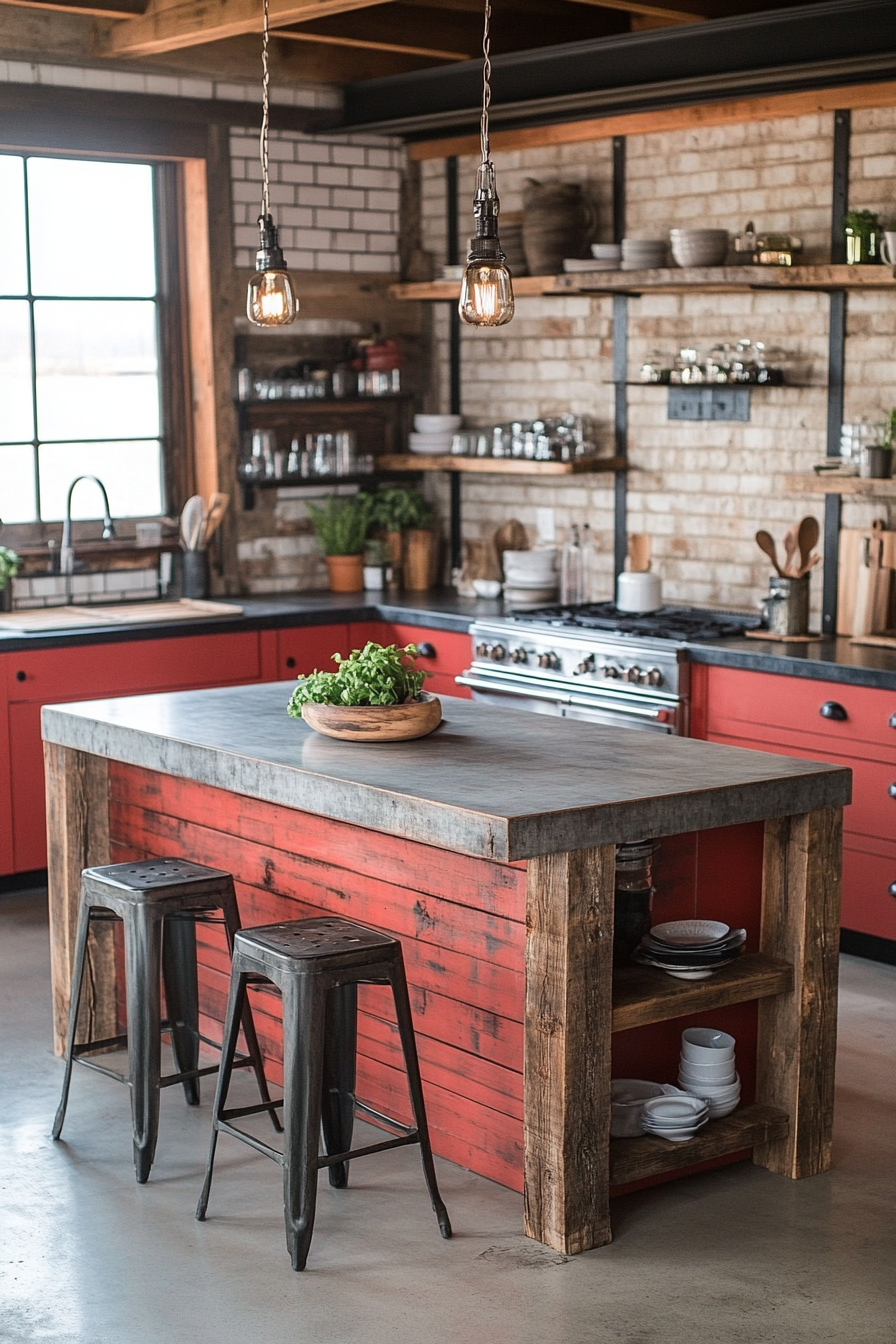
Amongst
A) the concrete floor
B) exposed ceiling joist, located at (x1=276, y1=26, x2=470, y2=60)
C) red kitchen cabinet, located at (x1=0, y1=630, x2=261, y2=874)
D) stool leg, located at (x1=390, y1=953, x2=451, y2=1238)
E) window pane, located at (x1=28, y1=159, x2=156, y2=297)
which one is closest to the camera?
the concrete floor

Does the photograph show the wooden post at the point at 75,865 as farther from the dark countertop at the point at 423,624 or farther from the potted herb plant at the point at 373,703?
the dark countertop at the point at 423,624

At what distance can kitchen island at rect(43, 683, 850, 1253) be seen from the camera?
134 inches

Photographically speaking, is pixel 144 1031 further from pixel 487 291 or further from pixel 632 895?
pixel 487 291

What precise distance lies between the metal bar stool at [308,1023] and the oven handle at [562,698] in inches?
91.7

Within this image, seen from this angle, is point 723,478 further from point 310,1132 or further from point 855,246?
point 310,1132

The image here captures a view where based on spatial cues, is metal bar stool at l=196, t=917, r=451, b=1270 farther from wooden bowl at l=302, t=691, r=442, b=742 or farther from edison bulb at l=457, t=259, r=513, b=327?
edison bulb at l=457, t=259, r=513, b=327

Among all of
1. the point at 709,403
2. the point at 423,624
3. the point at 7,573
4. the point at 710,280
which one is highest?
the point at 710,280

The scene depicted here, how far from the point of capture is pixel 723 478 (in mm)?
6578

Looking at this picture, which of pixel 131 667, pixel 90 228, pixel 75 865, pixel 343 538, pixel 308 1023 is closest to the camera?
pixel 308 1023

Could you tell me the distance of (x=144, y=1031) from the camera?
3859mm

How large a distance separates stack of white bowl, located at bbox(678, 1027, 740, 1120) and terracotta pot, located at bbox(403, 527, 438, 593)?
401cm

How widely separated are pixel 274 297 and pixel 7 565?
2.91 metres

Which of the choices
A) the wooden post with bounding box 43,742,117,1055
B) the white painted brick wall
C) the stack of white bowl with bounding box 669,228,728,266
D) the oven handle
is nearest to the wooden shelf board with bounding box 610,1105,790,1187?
the wooden post with bounding box 43,742,117,1055

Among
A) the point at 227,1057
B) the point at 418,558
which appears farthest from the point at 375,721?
the point at 418,558
